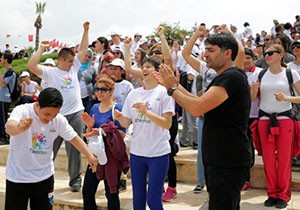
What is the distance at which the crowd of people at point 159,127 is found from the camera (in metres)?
3.12

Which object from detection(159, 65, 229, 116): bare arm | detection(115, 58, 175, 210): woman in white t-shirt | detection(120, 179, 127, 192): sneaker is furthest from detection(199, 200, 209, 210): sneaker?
detection(159, 65, 229, 116): bare arm

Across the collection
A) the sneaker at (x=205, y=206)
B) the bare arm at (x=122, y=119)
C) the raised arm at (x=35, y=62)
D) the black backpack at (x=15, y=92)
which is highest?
the raised arm at (x=35, y=62)

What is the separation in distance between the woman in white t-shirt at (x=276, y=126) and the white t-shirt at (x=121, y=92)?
1703 mm

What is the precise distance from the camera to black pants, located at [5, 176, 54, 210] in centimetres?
392

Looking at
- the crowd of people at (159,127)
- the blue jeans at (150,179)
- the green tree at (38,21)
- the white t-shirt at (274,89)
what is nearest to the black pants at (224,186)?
the crowd of people at (159,127)

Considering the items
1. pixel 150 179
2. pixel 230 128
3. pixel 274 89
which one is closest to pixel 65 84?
pixel 150 179

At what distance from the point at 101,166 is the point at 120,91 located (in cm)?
127

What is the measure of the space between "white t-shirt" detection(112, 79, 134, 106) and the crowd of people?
0.01m

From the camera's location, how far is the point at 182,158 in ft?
20.6

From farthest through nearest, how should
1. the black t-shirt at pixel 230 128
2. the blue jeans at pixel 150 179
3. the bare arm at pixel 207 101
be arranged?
the blue jeans at pixel 150 179, the black t-shirt at pixel 230 128, the bare arm at pixel 207 101

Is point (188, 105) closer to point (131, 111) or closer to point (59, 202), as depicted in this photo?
point (131, 111)

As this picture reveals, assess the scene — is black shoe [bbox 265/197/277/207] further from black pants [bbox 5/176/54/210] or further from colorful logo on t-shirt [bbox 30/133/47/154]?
colorful logo on t-shirt [bbox 30/133/47/154]

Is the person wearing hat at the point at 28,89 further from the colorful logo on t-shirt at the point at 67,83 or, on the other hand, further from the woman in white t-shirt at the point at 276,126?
the woman in white t-shirt at the point at 276,126

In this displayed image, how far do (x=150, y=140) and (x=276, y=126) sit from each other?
5.25 ft
